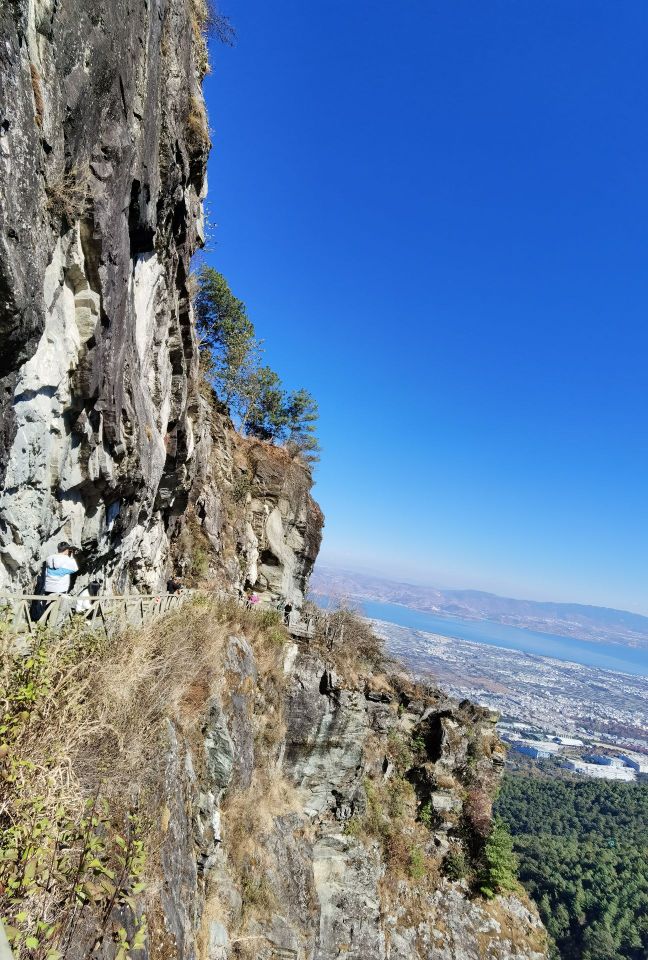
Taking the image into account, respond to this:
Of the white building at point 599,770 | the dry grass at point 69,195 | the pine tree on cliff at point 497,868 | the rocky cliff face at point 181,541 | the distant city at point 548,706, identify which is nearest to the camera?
the rocky cliff face at point 181,541

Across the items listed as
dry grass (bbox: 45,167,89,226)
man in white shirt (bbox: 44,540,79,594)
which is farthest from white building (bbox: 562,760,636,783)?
dry grass (bbox: 45,167,89,226)

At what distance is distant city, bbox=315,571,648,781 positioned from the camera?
303 ft

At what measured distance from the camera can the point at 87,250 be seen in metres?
5.92

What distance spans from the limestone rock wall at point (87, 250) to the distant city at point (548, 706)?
188ft

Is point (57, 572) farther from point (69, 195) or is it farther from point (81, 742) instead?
point (69, 195)

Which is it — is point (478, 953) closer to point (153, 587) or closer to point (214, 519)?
point (153, 587)

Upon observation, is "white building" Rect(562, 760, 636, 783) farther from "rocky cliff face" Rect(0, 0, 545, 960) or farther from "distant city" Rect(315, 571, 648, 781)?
"rocky cliff face" Rect(0, 0, 545, 960)

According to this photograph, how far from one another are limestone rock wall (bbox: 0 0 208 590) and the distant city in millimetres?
57402

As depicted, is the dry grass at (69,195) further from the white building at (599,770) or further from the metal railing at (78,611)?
the white building at (599,770)

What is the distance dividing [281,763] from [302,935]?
156 inches

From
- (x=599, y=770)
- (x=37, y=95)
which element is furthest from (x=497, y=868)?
(x=599, y=770)

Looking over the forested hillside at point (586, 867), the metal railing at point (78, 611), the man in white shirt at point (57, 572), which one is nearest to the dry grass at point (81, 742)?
the metal railing at point (78, 611)

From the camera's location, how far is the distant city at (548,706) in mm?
92312

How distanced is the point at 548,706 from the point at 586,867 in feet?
390
